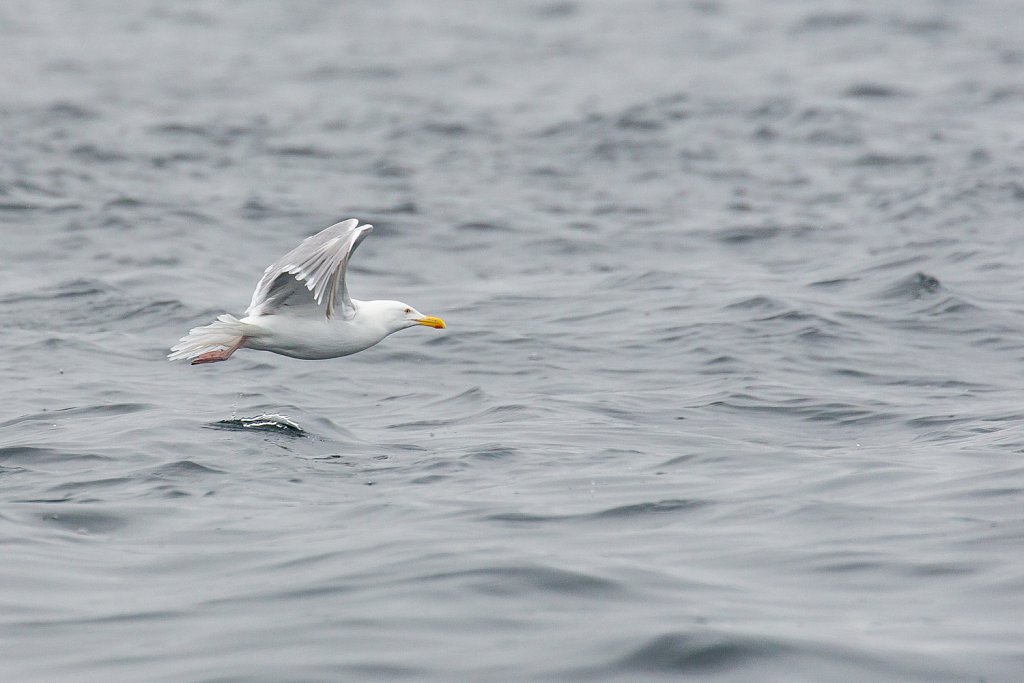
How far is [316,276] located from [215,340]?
951 mm

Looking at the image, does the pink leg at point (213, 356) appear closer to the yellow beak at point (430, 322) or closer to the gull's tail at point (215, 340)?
the gull's tail at point (215, 340)

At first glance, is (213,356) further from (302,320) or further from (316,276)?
(316,276)

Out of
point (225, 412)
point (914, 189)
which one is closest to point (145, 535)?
point (225, 412)

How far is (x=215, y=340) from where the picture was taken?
982cm

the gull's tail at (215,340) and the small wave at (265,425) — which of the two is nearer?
the gull's tail at (215,340)

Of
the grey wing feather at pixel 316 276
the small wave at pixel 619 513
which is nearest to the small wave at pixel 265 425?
the grey wing feather at pixel 316 276

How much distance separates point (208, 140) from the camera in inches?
881

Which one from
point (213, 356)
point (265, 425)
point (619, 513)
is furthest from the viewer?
point (265, 425)

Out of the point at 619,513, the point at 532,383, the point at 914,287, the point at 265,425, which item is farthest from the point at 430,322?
the point at 914,287

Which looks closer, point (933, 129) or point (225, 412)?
point (225, 412)

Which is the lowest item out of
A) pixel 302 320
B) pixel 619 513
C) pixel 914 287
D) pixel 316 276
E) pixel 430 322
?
pixel 914 287

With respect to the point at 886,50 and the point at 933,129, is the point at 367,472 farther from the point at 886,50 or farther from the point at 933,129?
the point at 886,50

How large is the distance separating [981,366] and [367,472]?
543 centimetres

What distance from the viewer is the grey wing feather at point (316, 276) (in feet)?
30.7
